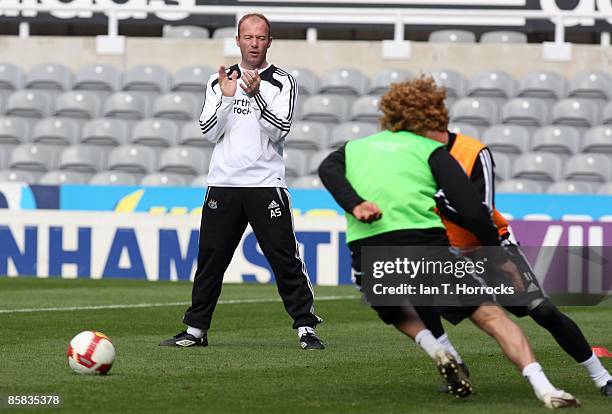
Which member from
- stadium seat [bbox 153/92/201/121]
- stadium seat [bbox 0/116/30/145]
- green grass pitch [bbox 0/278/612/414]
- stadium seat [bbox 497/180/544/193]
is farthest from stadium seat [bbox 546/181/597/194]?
stadium seat [bbox 0/116/30/145]

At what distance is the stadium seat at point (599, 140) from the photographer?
19250mm

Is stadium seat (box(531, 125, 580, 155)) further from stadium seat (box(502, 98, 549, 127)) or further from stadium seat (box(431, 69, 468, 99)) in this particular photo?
stadium seat (box(431, 69, 468, 99))

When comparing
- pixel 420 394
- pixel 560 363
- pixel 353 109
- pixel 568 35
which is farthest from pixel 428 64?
pixel 420 394

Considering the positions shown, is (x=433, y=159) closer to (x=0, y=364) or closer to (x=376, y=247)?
(x=376, y=247)

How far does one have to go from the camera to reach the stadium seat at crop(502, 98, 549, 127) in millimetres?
20016

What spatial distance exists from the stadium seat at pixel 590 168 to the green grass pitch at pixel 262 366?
581 centimetres

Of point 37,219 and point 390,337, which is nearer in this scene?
point 390,337

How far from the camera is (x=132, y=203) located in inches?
712

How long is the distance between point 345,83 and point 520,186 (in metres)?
3.70

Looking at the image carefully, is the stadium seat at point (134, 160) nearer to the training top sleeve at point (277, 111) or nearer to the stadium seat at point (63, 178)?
the stadium seat at point (63, 178)

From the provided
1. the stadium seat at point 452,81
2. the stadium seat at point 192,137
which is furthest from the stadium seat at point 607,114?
the stadium seat at point 192,137

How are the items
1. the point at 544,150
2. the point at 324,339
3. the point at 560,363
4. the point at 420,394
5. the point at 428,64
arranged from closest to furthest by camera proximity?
the point at 420,394, the point at 560,363, the point at 324,339, the point at 544,150, the point at 428,64

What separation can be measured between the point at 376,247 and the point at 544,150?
42.9ft

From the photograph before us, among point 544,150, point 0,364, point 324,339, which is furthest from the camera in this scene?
point 544,150
